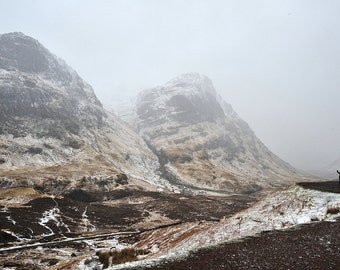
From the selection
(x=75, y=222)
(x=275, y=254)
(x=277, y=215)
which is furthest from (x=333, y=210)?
(x=75, y=222)

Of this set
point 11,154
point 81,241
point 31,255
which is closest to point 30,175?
point 11,154

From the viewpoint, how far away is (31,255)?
188 feet

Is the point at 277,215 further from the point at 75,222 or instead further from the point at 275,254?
the point at 75,222

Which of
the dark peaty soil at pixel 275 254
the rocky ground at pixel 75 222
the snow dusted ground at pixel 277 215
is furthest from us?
the rocky ground at pixel 75 222

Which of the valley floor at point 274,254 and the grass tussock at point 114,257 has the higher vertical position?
the valley floor at point 274,254

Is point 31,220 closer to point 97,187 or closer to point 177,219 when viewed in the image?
point 177,219

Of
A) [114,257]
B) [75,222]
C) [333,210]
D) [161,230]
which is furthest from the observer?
[75,222]

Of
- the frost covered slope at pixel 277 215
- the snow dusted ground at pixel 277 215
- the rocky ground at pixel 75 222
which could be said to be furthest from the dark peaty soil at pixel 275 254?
the rocky ground at pixel 75 222

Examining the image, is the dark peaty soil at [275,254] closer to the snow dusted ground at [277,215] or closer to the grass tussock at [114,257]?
the snow dusted ground at [277,215]

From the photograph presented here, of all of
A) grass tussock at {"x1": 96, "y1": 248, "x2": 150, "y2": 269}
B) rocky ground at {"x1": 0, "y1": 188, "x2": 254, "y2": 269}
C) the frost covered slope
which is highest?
the frost covered slope

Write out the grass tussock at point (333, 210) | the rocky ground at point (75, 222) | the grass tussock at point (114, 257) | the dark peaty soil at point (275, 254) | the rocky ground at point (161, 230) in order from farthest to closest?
the rocky ground at point (75, 222)
the grass tussock at point (333, 210)
the grass tussock at point (114, 257)
the rocky ground at point (161, 230)
the dark peaty soil at point (275, 254)

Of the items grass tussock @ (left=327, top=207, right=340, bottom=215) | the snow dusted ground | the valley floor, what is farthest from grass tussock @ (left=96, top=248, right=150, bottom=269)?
grass tussock @ (left=327, top=207, right=340, bottom=215)

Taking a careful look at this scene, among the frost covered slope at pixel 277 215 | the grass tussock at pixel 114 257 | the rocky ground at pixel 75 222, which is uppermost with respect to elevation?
the frost covered slope at pixel 277 215

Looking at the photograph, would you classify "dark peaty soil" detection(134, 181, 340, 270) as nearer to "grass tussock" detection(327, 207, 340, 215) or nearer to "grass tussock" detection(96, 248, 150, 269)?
"grass tussock" detection(327, 207, 340, 215)
